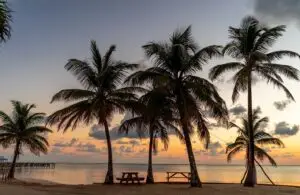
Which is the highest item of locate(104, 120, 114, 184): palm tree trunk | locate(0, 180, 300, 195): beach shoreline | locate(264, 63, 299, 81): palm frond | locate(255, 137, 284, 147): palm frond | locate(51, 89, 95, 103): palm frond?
locate(264, 63, 299, 81): palm frond

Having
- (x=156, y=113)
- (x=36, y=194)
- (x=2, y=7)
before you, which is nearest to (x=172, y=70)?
(x=156, y=113)

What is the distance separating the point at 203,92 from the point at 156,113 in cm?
386

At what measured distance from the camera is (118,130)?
31.6 metres

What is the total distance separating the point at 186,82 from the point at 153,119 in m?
6.75

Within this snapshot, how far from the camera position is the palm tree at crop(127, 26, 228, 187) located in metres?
24.0

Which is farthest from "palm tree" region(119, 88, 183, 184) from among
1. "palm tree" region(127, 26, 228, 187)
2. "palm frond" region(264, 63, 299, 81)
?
"palm frond" region(264, 63, 299, 81)

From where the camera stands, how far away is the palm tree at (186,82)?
78.9 feet

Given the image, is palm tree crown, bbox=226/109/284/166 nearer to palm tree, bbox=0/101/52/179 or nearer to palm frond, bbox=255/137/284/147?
palm frond, bbox=255/137/284/147

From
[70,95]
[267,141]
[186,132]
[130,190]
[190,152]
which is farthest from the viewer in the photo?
[267,141]

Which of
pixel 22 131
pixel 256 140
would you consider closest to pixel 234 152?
pixel 256 140

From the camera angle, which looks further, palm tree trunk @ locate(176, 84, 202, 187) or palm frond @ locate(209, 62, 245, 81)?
palm frond @ locate(209, 62, 245, 81)

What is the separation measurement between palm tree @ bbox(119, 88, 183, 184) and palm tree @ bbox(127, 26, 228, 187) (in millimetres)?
801

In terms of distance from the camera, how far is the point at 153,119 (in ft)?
99.0

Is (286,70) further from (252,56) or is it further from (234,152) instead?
(234,152)
